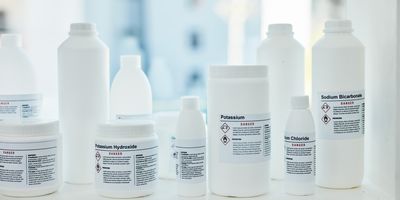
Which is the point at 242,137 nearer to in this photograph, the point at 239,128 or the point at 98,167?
the point at 239,128

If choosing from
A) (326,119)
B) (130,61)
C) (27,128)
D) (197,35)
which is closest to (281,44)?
(326,119)

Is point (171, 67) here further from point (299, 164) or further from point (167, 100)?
point (299, 164)

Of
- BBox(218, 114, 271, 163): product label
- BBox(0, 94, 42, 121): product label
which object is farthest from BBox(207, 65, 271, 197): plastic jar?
BBox(0, 94, 42, 121): product label

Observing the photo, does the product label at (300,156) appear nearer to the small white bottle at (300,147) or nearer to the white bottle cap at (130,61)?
the small white bottle at (300,147)

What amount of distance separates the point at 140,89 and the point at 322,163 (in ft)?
0.90

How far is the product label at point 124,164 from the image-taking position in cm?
64

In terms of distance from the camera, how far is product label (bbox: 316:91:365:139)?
0.68 m

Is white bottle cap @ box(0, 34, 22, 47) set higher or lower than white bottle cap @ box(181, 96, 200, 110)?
higher

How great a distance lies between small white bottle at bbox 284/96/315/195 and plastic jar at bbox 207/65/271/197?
0.03 meters

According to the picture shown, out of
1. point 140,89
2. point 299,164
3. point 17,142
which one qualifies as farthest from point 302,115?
point 17,142

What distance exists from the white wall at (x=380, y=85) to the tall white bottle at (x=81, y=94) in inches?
14.5

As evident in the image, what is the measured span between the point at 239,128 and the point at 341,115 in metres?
0.14

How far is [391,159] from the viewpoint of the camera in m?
0.67

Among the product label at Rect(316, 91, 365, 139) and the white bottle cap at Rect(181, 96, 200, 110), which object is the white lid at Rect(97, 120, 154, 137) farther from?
the product label at Rect(316, 91, 365, 139)
